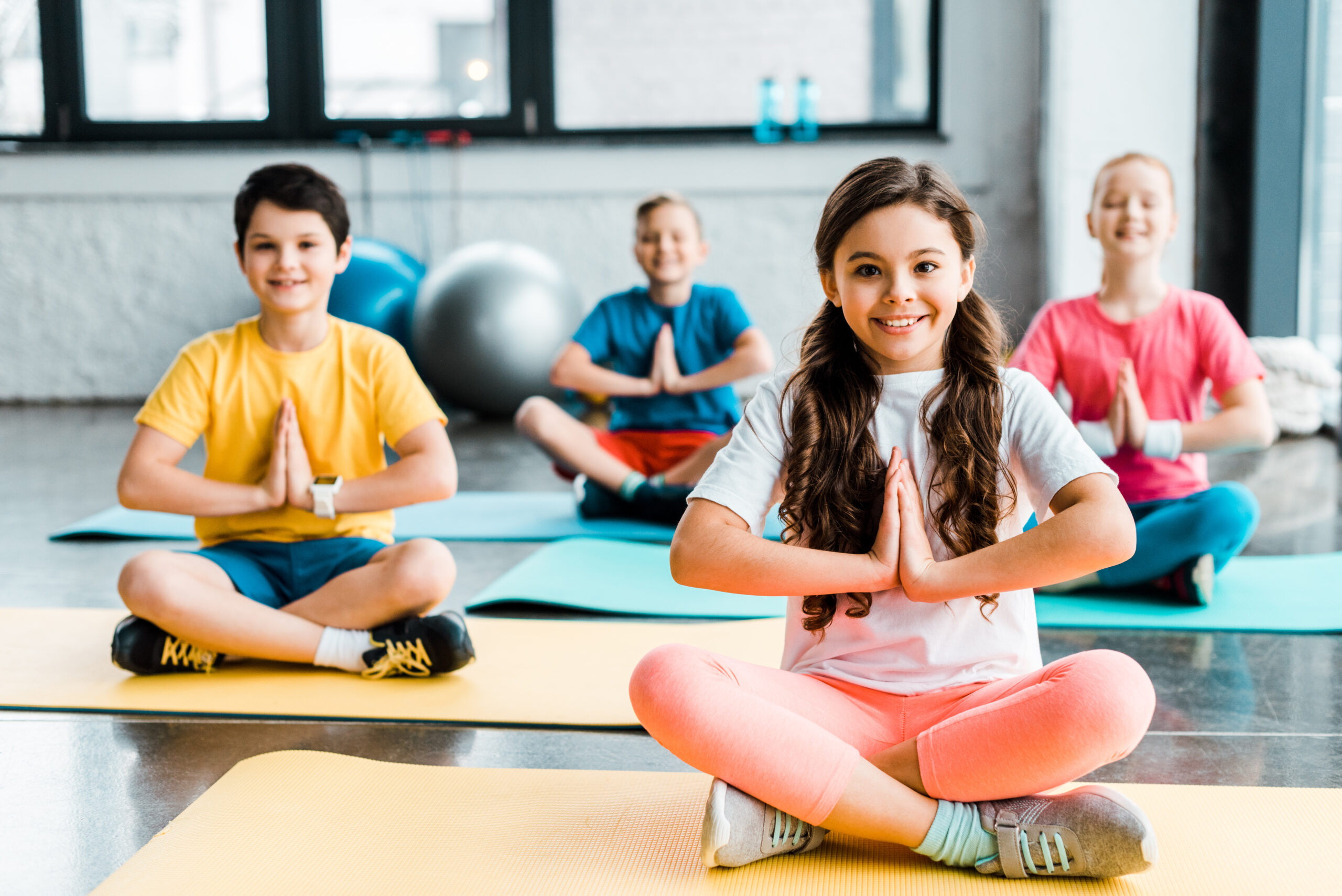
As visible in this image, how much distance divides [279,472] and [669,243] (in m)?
1.16

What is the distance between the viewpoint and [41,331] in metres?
5.10

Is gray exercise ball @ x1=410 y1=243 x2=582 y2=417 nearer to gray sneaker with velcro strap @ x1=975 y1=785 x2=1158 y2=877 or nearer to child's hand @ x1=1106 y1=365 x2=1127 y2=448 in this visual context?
child's hand @ x1=1106 y1=365 x2=1127 y2=448

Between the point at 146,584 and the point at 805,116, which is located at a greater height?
the point at 805,116

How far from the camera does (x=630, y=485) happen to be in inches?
104

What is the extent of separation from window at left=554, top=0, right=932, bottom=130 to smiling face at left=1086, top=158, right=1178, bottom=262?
310cm

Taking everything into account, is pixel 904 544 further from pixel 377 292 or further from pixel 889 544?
pixel 377 292

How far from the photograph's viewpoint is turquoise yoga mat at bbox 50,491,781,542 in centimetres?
254

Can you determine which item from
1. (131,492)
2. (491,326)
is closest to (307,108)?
(491,326)

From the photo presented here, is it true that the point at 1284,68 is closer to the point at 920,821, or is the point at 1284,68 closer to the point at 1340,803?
the point at 1340,803

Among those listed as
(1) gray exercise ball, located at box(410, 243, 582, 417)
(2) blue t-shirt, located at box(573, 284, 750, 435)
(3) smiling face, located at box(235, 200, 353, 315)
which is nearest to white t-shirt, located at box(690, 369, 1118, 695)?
(3) smiling face, located at box(235, 200, 353, 315)

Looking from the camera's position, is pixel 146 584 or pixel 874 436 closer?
pixel 874 436

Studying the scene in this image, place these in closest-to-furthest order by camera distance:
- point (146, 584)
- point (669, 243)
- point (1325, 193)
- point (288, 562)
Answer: point (146, 584), point (288, 562), point (669, 243), point (1325, 193)

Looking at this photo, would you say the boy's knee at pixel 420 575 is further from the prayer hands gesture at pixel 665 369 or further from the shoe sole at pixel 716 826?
the prayer hands gesture at pixel 665 369

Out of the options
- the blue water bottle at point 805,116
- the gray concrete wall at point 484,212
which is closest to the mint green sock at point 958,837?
the gray concrete wall at point 484,212
